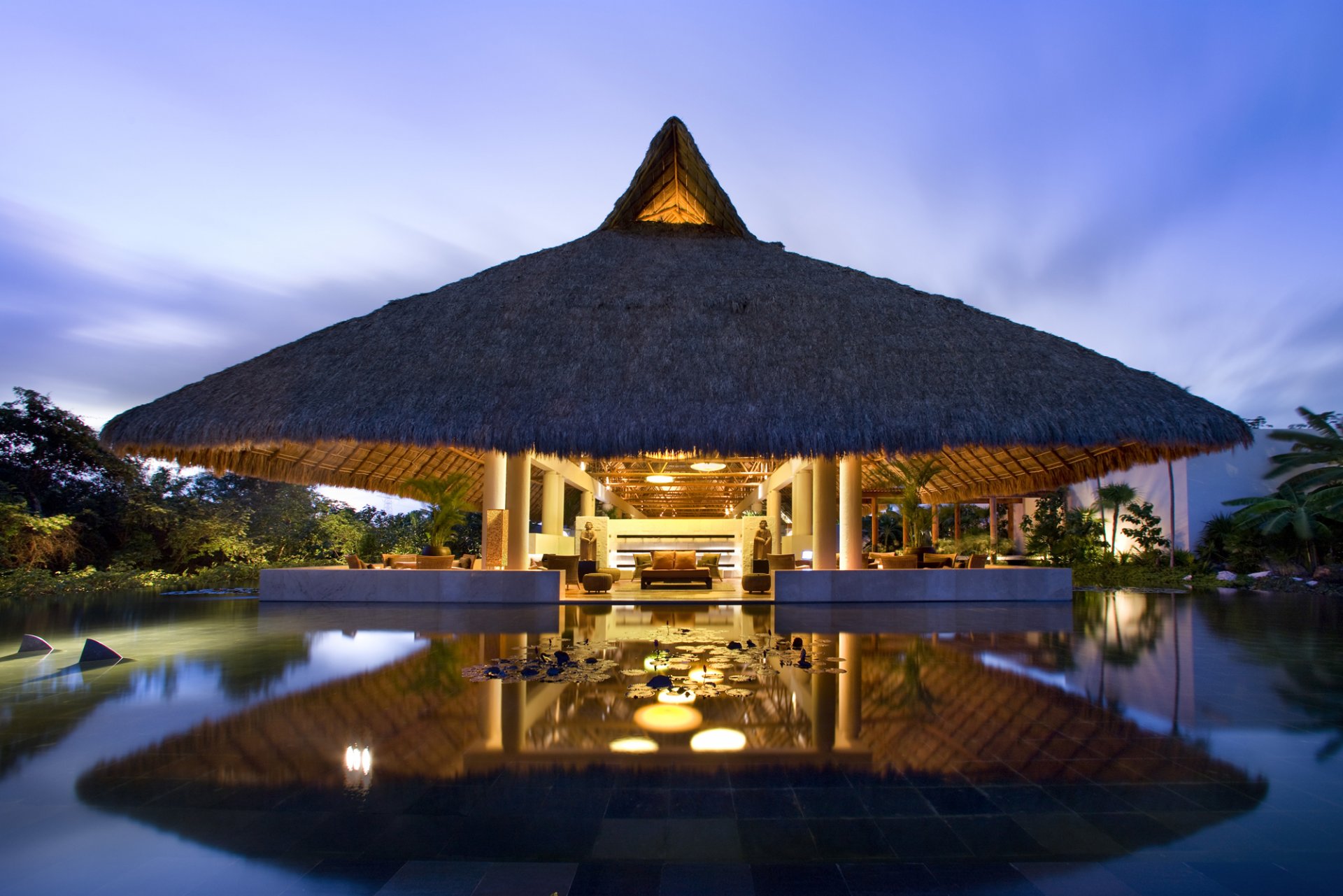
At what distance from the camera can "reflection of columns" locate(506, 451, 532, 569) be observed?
A: 38.0ft

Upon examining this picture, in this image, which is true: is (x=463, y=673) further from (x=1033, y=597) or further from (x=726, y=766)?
(x=1033, y=597)

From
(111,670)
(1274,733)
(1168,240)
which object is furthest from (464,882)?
(1168,240)

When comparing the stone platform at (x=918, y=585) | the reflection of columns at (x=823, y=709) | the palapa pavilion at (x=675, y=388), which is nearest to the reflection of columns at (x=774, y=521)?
the palapa pavilion at (x=675, y=388)

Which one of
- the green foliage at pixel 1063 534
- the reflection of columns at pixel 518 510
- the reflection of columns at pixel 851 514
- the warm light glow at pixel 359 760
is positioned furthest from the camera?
the green foliage at pixel 1063 534

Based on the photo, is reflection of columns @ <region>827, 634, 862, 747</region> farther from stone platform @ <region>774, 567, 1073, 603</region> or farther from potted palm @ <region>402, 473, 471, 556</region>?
potted palm @ <region>402, 473, 471, 556</region>

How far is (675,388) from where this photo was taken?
920 cm

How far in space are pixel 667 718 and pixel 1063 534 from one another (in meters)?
21.3

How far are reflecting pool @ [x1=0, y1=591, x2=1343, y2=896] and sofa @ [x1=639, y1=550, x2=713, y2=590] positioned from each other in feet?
24.4

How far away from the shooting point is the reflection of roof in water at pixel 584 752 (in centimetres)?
274

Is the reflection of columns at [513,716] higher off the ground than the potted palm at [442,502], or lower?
lower

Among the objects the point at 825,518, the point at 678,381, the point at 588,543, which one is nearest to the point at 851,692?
the point at 678,381

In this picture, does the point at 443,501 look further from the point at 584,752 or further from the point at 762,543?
the point at 584,752

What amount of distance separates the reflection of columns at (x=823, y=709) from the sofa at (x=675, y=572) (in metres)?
7.87

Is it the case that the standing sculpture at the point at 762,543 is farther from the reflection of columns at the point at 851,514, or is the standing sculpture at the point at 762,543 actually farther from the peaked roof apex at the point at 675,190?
the peaked roof apex at the point at 675,190
